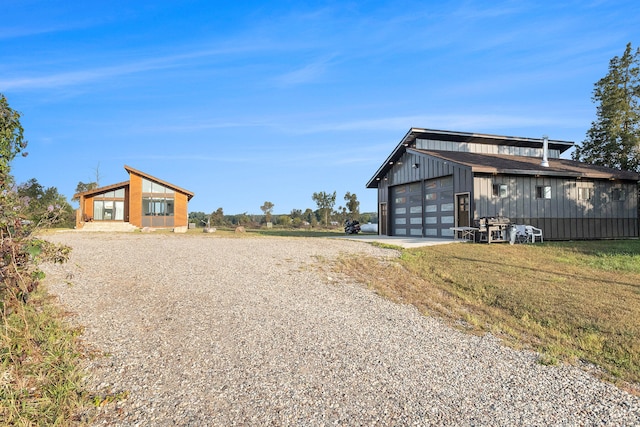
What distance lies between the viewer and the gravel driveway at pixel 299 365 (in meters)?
3.96

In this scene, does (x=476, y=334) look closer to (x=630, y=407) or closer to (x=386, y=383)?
(x=630, y=407)

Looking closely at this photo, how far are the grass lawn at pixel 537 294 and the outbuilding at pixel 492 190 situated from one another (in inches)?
173

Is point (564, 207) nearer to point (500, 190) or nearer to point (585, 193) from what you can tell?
point (585, 193)

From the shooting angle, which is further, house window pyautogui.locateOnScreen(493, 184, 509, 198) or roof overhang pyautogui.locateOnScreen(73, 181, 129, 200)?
roof overhang pyautogui.locateOnScreen(73, 181, 129, 200)

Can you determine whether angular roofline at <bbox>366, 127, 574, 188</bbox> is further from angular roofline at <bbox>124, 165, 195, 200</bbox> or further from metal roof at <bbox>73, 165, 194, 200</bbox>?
metal roof at <bbox>73, 165, 194, 200</bbox>

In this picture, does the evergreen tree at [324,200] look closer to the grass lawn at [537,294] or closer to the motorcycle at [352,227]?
the motorcycle at [352,227]

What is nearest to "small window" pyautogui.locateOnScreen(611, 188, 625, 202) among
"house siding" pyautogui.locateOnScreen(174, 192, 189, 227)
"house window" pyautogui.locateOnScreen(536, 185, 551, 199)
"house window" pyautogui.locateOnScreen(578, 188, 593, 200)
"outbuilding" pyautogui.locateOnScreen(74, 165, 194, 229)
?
"house window" pyautogui.locateOnScreen(578, 188, 593, 200)

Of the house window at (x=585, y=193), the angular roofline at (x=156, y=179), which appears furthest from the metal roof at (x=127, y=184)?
the house window at (x=585, y=193)

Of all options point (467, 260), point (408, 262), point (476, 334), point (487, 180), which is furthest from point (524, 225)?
point (476, 334)

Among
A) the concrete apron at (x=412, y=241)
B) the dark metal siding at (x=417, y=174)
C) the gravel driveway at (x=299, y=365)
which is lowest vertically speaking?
the gravel driveway at (x=299, y=365)

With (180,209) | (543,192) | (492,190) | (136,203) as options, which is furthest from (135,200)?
(543,192)

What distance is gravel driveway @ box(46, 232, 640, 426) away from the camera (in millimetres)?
3955

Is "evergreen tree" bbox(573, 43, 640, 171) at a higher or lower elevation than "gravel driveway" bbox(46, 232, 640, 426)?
higher

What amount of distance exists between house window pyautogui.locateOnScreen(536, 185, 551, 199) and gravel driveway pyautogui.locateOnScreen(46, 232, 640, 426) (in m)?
15.0
